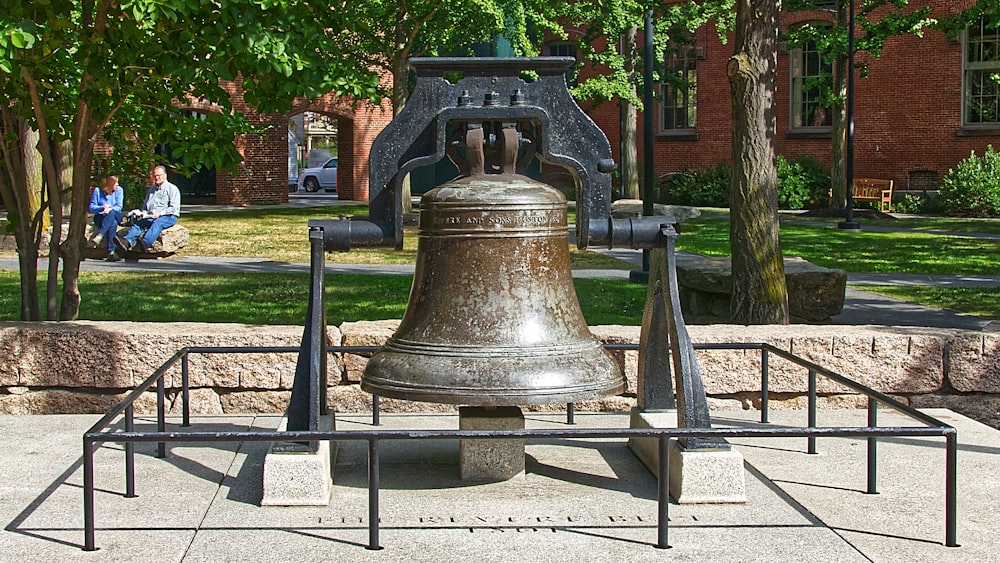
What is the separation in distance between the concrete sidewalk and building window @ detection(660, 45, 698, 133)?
95.8 ft

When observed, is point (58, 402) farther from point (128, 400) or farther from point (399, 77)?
point (399, 77)

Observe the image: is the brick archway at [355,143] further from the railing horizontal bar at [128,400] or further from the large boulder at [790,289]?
the railing horizontal bar at [128,400]

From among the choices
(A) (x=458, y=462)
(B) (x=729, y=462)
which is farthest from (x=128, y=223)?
(B) (x=729, y=462)

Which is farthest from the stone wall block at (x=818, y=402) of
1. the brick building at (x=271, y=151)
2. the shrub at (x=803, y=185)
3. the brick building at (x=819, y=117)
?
the brick building at (x=271, y=151)

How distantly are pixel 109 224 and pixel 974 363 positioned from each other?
515 inches

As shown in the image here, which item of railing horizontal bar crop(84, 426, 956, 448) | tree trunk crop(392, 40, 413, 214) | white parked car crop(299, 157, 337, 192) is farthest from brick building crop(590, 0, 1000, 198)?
railing horizontal bar crop(84, 426, 956, 448)

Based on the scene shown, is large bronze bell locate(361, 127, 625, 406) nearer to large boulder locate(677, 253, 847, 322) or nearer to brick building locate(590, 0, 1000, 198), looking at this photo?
large boulder locate(677, 253, 847, 322)

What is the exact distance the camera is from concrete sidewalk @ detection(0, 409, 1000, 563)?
4.71 m

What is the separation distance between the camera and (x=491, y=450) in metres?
5.76

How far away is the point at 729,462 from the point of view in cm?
535

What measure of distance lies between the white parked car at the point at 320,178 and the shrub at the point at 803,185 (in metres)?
22.7

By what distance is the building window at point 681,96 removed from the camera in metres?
35.2

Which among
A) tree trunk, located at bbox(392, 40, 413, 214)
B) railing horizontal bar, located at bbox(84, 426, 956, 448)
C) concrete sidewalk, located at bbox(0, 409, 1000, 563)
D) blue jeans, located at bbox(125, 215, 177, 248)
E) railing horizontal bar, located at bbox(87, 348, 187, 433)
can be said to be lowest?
concrete sidewalk, located at bbox(0, 409, 1000, 563)

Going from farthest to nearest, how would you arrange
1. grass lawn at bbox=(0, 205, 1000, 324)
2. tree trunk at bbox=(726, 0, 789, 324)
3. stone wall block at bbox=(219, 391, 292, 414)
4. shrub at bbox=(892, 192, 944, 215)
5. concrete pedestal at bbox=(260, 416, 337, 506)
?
shrub at bbox=(892, 192, 944, 215), grass lawn at bbox=(0, 205, 1000, 324), tree trunk at bbox=(726, 0, 789, 324), stone wall block at bbox=(219, 391, 292, 414), concrete pedestal at bbox=(260, 416, 337, 506)
